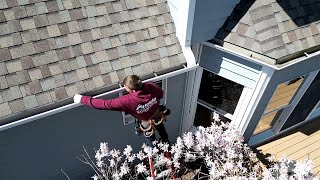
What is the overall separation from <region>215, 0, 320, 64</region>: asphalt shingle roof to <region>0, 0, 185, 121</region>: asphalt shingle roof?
1160 millimetres

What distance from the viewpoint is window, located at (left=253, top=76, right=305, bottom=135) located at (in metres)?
6.87

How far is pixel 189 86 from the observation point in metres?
6.68

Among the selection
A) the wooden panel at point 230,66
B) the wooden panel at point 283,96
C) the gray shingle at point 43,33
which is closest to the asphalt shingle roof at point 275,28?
the wooden panel at point 230,66

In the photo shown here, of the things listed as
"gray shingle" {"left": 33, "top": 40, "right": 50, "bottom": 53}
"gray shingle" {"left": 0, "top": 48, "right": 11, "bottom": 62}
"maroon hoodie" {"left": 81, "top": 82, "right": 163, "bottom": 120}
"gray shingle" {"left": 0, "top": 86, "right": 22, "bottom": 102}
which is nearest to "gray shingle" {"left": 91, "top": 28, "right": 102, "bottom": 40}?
"gray shingle" {"left": 33, "top": 40, "right": 50, "bottom": 53}

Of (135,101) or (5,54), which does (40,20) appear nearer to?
(5,54)

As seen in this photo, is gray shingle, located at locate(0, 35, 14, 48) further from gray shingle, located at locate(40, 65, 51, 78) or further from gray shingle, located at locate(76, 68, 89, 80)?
gray shingle, located at locate(76, 68, 89, 80)

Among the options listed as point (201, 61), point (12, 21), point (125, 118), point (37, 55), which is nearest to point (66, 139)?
point (125, 118)

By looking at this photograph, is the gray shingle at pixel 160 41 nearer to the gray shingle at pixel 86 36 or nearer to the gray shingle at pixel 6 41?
the gray shingle at pixel 86 36

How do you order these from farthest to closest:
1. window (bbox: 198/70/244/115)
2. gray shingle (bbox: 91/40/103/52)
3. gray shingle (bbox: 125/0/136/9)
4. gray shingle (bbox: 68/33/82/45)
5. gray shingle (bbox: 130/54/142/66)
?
window (bbox: 198/70/244/115) < gray shingle (bbox: 125/0/136/9) < gray shingle (bbox: 130/54/142/66) < gray shingle (bbox: 91/40/103/52) < gray shingle (bbox: 68/33/82/45)

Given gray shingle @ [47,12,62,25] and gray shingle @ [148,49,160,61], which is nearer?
gray shingle @ [47,12,62,25]

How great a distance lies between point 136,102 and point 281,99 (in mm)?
3883

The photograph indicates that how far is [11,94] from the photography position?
16.1 feet

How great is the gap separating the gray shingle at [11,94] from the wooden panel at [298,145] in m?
5.82

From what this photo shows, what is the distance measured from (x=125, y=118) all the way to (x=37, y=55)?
2.34m
